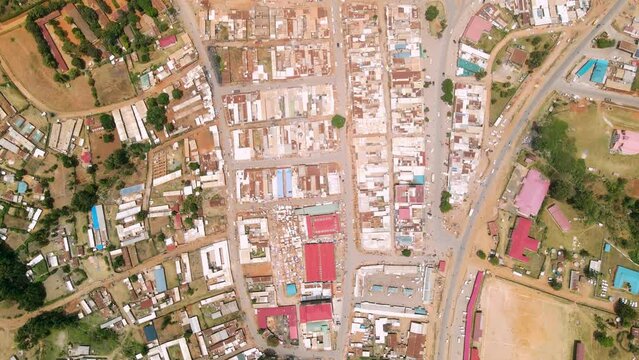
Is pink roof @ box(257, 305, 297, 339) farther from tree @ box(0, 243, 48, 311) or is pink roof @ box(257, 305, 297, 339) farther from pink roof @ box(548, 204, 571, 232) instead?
pink roof @ box(548, 204, 571, 232)

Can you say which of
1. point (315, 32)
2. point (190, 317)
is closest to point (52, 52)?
point (315, 32)

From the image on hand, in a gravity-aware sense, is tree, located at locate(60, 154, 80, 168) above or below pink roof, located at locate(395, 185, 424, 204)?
above

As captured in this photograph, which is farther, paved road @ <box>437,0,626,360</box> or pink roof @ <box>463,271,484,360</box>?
paved road @ <box>437,0,626,360</box>

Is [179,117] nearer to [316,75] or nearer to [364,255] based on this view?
[316,75]

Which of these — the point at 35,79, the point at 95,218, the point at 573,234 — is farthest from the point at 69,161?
the point at 573,234

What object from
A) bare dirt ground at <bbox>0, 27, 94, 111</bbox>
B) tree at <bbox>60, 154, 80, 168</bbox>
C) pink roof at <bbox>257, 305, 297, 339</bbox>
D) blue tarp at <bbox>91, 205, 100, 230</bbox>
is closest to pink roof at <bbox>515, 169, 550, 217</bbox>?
pink roof at <bbox>257, 305, 297, 339</bbox>

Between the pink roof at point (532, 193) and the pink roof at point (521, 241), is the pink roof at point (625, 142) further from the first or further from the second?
the pink roof at point (521, 241)
